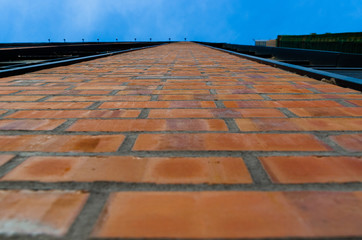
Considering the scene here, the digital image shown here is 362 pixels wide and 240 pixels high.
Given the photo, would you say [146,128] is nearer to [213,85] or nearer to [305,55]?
[213,85]

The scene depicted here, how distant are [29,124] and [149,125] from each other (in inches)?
23.1

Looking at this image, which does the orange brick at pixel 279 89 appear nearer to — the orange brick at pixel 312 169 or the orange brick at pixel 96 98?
the orange brick at pixel 96 98

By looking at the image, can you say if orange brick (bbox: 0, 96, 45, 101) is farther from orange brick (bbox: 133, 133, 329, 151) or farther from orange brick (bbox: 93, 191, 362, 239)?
orange brick (bbox: 93, 191, 362, 239)

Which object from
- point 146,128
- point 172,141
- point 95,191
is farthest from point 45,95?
point 95,191

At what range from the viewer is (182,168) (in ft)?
2.58

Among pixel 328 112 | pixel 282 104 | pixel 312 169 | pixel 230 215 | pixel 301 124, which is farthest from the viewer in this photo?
pixel 282 104

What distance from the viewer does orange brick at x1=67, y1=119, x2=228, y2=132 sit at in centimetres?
111

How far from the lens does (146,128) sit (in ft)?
3.67

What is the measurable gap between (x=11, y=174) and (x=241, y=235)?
2.32ft

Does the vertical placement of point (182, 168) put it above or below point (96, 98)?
below

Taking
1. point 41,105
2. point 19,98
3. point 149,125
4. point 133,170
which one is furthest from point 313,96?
point 19,98

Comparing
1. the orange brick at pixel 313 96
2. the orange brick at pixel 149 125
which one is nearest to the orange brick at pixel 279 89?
the orange brick at pixel 313 96

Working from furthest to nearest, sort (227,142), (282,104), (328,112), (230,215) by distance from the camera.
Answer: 1. (282,104)
2. (328,112)
3. (227,142)
4. (230,215)

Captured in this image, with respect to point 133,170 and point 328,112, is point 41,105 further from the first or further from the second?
point 328,112
